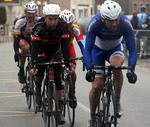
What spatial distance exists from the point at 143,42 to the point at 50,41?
1099 cm

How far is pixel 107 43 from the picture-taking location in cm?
644

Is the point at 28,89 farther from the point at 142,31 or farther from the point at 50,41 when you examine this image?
the point at 142,31

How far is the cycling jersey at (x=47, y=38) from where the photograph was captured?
21.7ft

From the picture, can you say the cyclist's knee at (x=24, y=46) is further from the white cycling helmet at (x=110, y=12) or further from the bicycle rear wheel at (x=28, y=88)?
the white cycling helmet at (x=110, y=12)

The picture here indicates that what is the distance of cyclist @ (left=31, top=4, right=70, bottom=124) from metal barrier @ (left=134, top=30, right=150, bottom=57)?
1052 cm

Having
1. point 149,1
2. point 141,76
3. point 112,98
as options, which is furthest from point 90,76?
point 149,1

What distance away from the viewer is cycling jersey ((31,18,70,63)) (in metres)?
6.61

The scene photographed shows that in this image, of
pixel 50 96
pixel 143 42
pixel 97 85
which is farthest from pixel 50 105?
pixel 143 42

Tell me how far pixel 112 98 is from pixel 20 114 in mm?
2900

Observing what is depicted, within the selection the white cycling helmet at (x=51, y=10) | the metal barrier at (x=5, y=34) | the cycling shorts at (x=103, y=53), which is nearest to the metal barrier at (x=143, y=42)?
the cycling shorts at (x=103, y=53)

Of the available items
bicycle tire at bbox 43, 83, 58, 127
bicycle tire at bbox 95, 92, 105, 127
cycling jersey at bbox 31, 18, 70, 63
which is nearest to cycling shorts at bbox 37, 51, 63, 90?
cycling jersey at bbox 31, 18, 70, 63

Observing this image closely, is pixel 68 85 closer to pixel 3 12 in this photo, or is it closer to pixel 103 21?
pixel 103 21

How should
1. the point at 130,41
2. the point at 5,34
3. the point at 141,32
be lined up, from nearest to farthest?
the point at 130,41, the point at 141,32, the point at 5,34

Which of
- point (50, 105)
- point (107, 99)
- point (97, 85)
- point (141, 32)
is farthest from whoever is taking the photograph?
point (141, 32)
